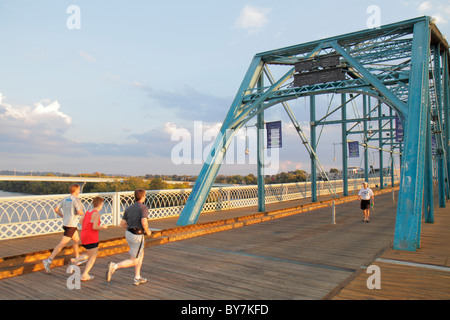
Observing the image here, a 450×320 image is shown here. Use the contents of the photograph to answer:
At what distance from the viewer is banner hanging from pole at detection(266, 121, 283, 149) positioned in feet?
48.5

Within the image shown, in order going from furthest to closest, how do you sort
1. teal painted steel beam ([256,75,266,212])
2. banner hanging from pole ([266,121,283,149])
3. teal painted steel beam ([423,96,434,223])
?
banner hanging from pole ([266,121,283,149]) < teal painted steel beam ([256,75,266,212]) < teal painted steel beam ([423,96,434,223])

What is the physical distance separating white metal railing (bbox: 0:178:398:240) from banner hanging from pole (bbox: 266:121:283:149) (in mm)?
3566

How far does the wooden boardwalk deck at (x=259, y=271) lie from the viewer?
13.9ft

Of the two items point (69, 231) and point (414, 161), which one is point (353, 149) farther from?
point (69, 231)

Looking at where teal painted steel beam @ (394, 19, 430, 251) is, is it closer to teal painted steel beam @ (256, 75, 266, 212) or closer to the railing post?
teal painted steel beam @ (256, 75, 266, 212)

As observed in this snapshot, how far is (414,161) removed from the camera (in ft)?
25.2

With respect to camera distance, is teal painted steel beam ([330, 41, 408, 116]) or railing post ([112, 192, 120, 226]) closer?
teal painted steel beam ([330, 41, 408, 116])

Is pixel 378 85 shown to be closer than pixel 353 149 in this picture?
Yes

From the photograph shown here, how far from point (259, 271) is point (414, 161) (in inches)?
208

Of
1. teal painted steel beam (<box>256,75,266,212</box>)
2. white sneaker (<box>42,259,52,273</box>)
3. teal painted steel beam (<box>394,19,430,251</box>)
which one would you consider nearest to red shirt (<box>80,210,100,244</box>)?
white sneaker (<box>42,259,52,273</box>)

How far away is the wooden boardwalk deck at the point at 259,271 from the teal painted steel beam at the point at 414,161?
20.1 inches

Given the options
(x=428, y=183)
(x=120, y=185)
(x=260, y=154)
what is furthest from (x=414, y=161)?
(x=120, y=185)

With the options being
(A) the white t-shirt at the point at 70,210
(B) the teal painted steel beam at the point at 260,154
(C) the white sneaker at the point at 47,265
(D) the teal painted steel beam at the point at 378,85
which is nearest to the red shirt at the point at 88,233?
(A) the white t-shirt at the point at 70,210
